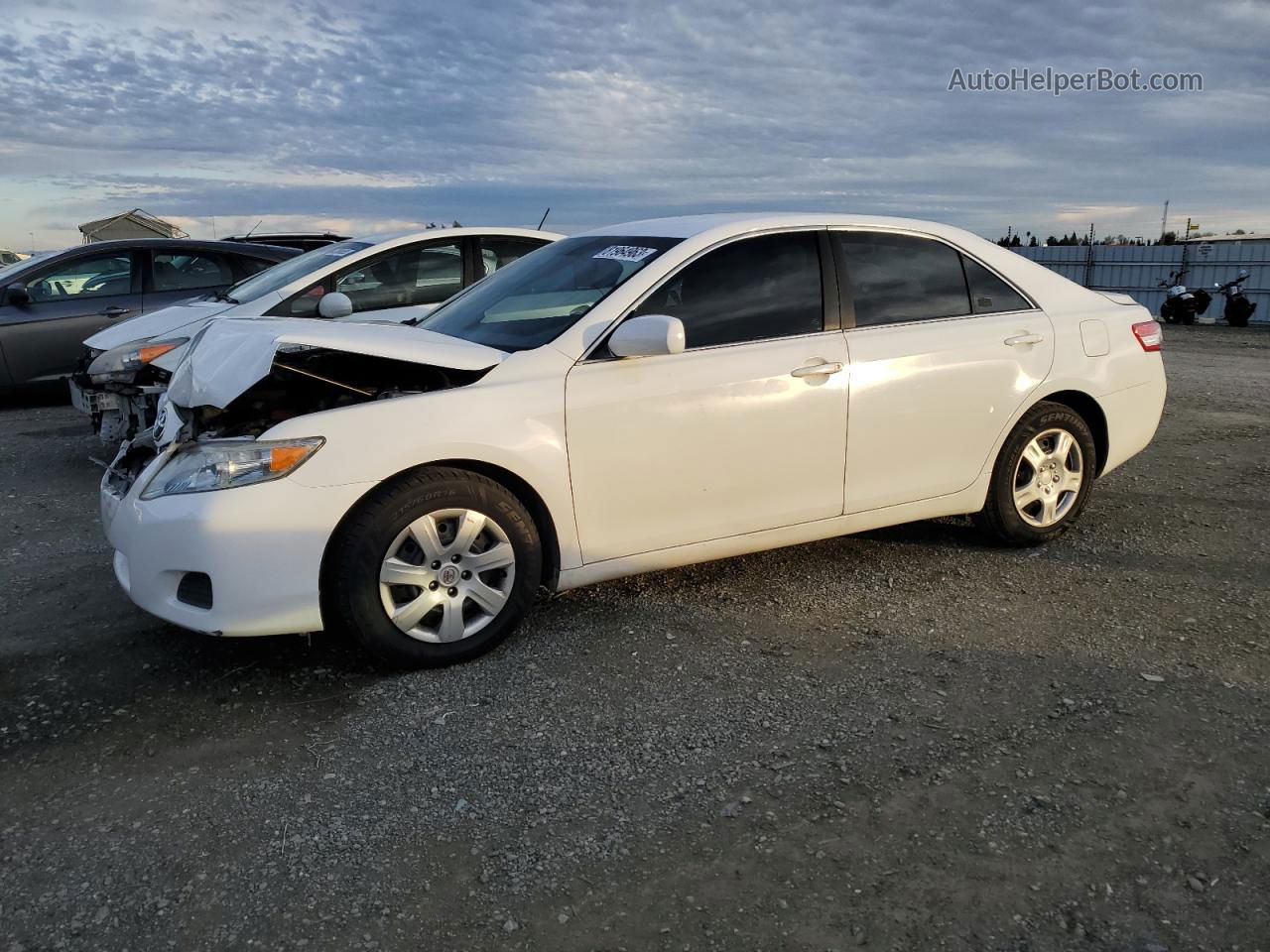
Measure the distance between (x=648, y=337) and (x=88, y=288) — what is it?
825 centimetres

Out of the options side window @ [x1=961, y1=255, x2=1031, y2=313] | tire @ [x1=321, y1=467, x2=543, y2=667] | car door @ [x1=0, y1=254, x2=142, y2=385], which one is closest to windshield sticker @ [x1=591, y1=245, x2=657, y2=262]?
tire @ [x1=321, y1=467, x2=543, y2=667]

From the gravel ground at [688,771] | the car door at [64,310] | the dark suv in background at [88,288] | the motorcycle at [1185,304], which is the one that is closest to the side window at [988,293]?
the gravel ground at [688,771]

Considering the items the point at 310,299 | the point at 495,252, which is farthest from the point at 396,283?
the point at 495,252

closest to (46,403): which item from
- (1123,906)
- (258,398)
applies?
(258,398)

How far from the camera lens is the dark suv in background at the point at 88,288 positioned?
31.7 feet

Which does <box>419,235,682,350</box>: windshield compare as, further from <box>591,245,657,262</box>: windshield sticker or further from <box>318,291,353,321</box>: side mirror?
<box>318,291,353,321</box>: side mirror

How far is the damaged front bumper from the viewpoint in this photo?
3391 millimetres

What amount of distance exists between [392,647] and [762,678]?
132cm

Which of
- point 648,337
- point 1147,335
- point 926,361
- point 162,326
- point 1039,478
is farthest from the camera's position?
point 162,326

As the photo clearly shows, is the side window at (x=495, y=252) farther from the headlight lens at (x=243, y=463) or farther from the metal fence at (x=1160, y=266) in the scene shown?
the metal fence at (x=1160, y=266)

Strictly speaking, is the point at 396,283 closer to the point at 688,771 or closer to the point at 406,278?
the point at 406,278

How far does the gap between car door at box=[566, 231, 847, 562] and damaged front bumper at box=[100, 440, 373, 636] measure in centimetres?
93

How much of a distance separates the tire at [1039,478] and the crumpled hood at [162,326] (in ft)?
17.8

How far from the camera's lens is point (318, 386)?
402 cm
